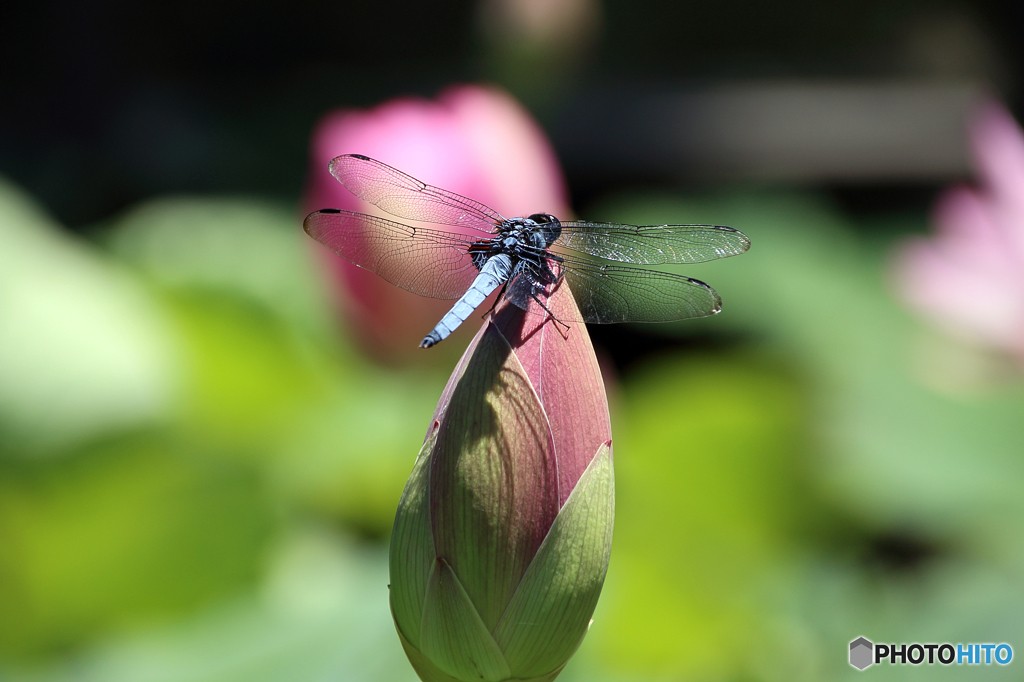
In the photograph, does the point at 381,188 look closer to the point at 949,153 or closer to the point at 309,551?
the point at 309,551

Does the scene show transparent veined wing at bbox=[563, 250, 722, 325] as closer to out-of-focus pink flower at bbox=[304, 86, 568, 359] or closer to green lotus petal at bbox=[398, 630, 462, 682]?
green lotus petal at bbox=[398, 630, 462, 682]

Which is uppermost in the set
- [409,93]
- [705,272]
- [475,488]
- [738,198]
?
[409,93]

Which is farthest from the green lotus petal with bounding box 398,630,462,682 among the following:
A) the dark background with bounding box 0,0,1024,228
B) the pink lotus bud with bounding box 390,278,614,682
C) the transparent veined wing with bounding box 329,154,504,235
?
the dark background with bounding box 0,0,1024,228

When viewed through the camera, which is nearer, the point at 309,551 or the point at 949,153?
the point at 309,551

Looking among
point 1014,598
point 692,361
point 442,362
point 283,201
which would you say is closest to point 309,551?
point 442,362

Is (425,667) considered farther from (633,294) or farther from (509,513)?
(633,294)

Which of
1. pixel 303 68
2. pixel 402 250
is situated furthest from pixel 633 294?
pixel 303 68
